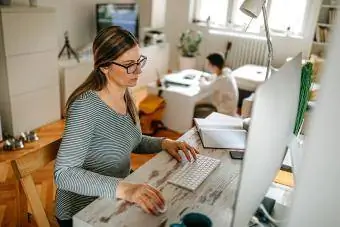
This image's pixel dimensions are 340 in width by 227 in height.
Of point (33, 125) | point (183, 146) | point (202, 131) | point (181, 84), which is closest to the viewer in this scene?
point (183, 146)

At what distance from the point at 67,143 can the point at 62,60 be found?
3278 millimetres

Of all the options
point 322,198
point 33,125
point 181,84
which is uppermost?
point 322,198

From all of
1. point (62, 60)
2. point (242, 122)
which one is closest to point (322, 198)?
point (242, 122)

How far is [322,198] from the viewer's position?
58 centimetres

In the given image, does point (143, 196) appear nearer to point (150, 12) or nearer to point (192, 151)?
point (192, 151)

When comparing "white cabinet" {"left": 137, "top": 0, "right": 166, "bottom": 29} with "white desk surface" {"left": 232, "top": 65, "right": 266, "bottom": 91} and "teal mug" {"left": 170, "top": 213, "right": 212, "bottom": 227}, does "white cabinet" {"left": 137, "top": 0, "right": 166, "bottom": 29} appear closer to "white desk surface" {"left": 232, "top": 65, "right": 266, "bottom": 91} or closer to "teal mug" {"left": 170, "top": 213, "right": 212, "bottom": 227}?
"white desk surface" {"left": 232, "top": 65, "right": 266, "bottom": 91}

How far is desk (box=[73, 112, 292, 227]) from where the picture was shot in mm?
1065

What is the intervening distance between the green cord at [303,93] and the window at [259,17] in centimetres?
377

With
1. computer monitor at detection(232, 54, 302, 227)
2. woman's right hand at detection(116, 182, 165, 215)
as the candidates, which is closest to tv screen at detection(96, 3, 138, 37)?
woman's right hand at detection(116, 182, 165, 215)

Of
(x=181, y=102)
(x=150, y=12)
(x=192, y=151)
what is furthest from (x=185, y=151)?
(x=150, y=12)

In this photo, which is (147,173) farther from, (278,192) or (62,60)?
(62,60)

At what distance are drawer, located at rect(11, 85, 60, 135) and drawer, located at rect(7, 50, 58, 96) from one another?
7 centimetres

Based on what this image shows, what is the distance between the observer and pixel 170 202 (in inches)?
46.4

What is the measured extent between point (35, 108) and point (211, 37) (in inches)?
130
